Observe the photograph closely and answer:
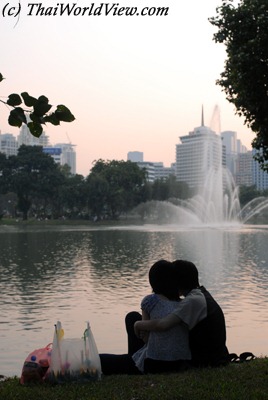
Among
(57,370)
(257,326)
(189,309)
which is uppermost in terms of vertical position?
(189,309)

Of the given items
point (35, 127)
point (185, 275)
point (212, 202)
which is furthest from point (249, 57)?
point (212, 202)

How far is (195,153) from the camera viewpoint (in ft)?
383

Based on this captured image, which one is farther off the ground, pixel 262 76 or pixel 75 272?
pixel 262 76

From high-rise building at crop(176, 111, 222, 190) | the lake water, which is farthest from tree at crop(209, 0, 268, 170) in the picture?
high-rise building at crop(176, 111, 222, 190)

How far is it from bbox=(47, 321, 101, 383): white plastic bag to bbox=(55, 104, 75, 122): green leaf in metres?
2.36

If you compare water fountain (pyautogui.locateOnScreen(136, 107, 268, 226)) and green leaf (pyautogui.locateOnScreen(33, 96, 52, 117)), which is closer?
green leaf (pyautogui.locateOnScreen(33, 96, 52, 117))

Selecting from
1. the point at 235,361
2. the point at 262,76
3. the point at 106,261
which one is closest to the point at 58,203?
the point at 106,261

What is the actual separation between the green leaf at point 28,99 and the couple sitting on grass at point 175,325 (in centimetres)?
242

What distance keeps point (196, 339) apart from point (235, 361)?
81 centimetres

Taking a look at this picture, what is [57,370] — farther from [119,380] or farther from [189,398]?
[189,398]

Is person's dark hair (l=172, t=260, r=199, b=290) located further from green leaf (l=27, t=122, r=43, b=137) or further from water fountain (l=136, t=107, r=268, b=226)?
water fountain (l=136, t=107, r=268, b=226)

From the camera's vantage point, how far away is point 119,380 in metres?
5.02

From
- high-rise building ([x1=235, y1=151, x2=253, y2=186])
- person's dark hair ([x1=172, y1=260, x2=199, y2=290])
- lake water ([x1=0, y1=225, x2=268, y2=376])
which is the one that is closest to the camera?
person's dark hair ([x1=172, y1=260, x2=199, y2=290])

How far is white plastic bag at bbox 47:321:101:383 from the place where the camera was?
4773mm
